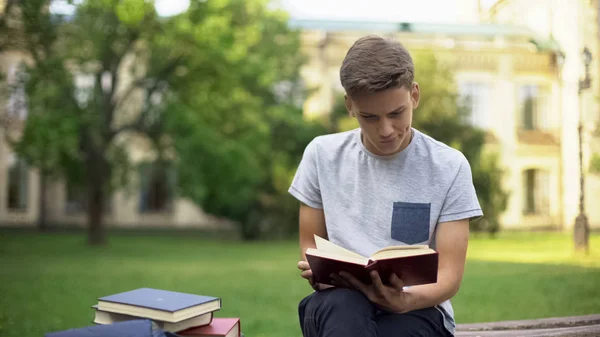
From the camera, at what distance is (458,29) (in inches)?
1314

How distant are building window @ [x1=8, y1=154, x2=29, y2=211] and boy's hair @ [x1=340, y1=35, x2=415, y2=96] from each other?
31.4m

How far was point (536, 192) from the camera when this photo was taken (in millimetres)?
33188

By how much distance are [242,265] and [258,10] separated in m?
12.6

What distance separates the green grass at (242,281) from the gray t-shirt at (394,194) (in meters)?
4.31

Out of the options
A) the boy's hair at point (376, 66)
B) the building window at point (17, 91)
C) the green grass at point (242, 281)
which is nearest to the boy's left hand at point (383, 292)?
the boy's hair at point (376, 66)

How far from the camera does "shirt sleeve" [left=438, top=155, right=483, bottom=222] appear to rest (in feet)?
8.63

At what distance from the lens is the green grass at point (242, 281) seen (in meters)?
8.51

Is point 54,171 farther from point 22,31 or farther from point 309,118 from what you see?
point 309,118

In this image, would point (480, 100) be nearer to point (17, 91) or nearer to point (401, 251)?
point (17, 91)

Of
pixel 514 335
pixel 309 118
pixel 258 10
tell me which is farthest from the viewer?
pixel 309 118

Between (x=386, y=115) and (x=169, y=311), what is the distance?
3.32ft

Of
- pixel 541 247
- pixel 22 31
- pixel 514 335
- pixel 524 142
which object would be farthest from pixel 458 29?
pixel 514 335

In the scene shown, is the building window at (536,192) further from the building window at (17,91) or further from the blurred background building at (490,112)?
the building window at (17,91)

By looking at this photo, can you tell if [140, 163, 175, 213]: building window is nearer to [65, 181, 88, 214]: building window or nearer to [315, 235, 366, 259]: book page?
[65, 181, 88, 214]: building window
